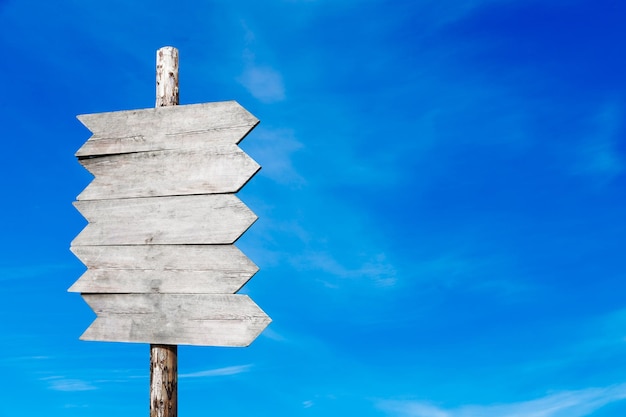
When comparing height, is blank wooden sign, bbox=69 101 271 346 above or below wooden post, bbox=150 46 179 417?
above

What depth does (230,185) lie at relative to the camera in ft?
17.5

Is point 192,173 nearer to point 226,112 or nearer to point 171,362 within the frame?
point 226,112

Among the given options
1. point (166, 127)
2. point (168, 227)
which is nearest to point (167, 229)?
point (168, 227)

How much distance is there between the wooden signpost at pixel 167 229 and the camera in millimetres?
5285

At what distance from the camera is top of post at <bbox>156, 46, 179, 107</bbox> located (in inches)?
227

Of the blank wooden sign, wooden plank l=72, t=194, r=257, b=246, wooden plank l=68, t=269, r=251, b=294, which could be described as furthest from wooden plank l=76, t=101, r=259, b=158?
wooden plank l=68, t=269, r=251, b=294

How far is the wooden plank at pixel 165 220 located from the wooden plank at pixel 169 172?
7 cm

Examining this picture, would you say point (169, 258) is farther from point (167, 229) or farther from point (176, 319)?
point (176, 319)

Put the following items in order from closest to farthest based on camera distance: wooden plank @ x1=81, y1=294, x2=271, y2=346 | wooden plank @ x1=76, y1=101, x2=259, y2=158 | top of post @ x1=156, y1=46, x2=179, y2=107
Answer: wooden plank @ x1=81, y1=294, x2=271, y2=346
wooden plank @ x1=76, y1=101, x2=259, y2=158
top of post @ x1=156, y1=46, x2=179, y2=107

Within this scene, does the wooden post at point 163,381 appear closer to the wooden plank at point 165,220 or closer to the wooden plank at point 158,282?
the wooden plank at point 158,282

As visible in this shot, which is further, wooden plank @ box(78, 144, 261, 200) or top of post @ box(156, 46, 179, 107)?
top of post @ box(156, 46, 179, 107)

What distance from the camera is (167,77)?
5797 mm

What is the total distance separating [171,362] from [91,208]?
153 centimetres

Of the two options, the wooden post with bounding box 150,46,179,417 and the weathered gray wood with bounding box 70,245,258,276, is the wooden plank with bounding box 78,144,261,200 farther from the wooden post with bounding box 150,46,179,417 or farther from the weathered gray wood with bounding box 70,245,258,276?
the wooden post with bounding box 150,46,179,417
